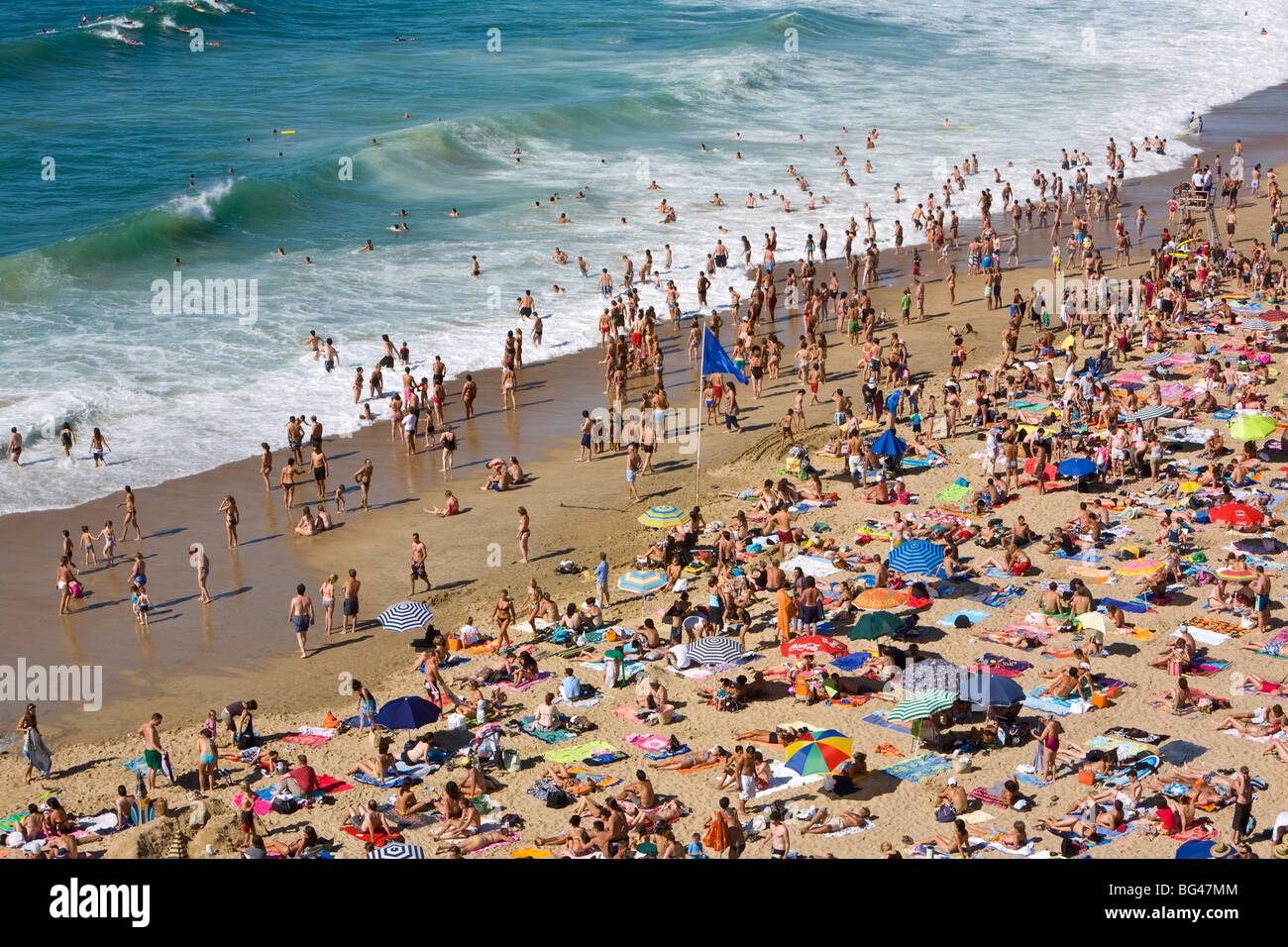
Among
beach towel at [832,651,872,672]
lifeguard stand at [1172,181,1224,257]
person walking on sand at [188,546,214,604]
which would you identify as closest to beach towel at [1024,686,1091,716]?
beach towel at [832,651,872,672]

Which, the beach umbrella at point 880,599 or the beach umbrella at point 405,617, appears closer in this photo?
the beach umbrella at point 880,599

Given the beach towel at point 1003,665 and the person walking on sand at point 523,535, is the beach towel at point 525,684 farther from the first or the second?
the beach towel at point 1003,665

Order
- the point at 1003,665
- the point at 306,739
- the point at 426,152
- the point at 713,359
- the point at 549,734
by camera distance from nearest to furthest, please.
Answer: the point at 549,734 → the point at 306,739 → the point at 1003,665 → the point at 713,359 → the point at 426,152

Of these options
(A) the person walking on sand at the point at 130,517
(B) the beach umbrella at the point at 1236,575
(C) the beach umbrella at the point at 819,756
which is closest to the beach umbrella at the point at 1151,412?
(B) the beach umbrella at the point at 1236,575

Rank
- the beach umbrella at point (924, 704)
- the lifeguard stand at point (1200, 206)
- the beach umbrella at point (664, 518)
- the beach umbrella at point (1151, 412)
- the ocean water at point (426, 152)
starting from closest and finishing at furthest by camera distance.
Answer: the beach umbrella at point (924, 704) → the beach umbrella at point (664, 518) → the beach umbrella at point (1151, 412) → the ocean water at point (426, 152) → the lifeguard stand at point (1200, 206)

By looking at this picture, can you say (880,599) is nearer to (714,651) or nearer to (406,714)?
(714,651)

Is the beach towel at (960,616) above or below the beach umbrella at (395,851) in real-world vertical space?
above

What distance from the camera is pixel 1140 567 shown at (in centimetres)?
2072

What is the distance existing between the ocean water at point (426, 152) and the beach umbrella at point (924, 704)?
15.2 meters

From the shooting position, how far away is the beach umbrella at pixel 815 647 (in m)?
19.0

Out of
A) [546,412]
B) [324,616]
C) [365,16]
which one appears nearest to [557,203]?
[546,412]

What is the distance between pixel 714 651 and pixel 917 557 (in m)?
3.81

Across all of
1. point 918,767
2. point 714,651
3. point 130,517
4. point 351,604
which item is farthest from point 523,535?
point 918,767

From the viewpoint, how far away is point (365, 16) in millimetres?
84062
